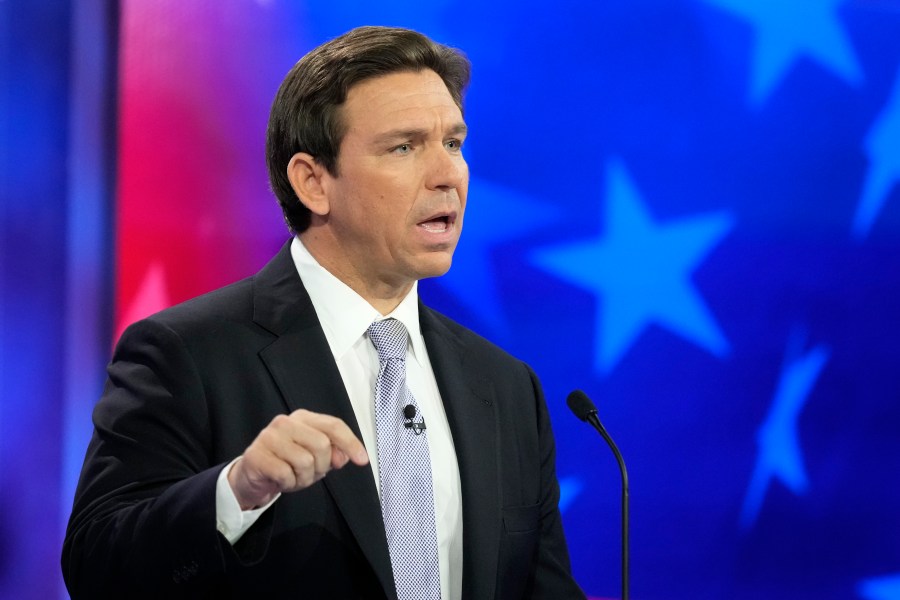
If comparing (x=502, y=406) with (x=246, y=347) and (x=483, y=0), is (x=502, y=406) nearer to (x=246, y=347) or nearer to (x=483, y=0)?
(x=246, y=347)

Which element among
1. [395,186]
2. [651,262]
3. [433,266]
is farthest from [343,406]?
[651,262]

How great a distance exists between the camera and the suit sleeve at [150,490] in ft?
5.03

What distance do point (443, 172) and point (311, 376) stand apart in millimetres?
446

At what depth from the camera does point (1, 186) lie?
279cm

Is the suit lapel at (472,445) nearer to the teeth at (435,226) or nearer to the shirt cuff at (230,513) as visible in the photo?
the teeth at (435,226)

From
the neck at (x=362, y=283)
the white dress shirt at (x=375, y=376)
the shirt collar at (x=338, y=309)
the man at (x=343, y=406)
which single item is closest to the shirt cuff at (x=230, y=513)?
the man at (x=343, y=406)

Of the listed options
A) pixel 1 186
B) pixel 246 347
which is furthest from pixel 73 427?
pixel 246 347

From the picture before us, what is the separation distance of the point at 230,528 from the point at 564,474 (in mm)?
1437

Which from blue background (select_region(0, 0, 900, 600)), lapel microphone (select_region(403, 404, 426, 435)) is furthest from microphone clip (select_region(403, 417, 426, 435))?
blue background (select_region(0, 0, 900, 600))

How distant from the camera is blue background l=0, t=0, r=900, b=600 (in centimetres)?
280

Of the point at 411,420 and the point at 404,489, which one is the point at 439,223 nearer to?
the point at 411,420

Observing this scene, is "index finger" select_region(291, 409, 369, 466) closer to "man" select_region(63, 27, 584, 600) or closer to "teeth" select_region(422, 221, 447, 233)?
"man" select_region(63, 27, 584, 600)

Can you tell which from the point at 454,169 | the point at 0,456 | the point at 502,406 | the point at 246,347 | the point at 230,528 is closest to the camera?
the point at 230,528

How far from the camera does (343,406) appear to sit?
1.85 meters
